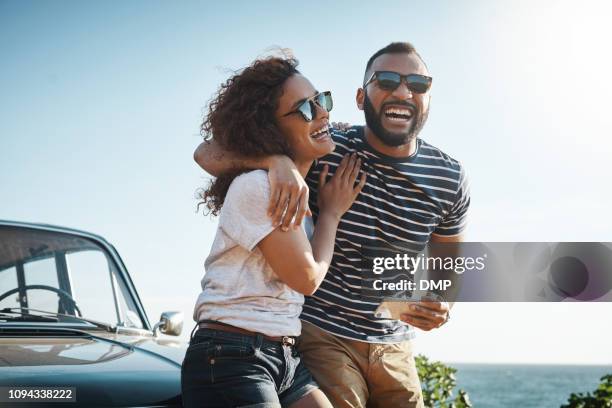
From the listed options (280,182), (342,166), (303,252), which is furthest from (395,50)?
(303,252)

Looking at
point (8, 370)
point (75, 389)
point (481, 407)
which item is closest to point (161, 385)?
point (75, 389)

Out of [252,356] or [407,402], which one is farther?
[407,402]

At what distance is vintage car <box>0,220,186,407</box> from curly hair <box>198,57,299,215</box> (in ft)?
2.36

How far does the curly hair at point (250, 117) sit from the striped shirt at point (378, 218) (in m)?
0.50

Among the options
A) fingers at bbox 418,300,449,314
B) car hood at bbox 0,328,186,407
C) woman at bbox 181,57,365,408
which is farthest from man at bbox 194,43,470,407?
car hood at bbox 0,328,186,407

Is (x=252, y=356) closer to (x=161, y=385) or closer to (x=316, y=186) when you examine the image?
(x=161, y=385)

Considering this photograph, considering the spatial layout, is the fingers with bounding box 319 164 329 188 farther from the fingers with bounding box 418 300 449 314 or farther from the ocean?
the ocean

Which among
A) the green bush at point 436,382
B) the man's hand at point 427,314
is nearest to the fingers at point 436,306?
the man's hand at point 427,314

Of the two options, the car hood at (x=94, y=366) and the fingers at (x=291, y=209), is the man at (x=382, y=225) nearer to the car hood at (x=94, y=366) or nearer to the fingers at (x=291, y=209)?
the fingers at (x=291, y=209)

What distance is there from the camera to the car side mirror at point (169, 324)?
14.4ft

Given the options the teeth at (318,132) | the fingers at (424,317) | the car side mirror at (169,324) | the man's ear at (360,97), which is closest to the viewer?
the teeth at (318,132)

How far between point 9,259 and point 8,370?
1480 millimetres

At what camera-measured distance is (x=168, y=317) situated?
4.41 meters

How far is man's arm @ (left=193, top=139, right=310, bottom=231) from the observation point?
8.12 ft
